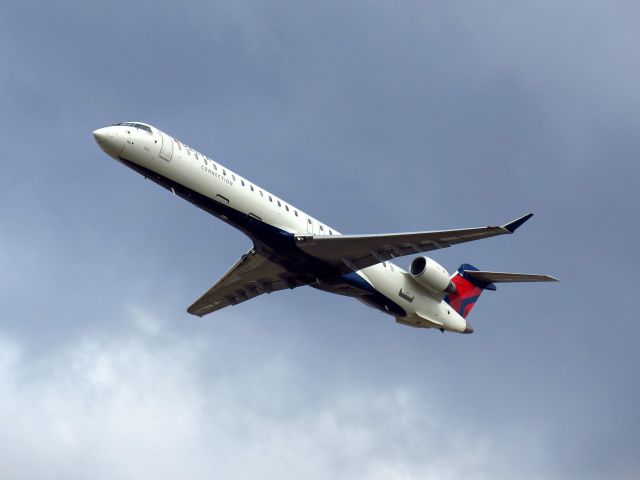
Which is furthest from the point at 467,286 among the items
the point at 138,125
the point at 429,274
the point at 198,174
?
the point at 138,125

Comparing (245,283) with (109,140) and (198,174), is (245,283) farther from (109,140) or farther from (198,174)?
(109,140)

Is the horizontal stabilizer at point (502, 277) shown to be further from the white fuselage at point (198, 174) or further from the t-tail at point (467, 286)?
the white fuselage at point (198, 174)

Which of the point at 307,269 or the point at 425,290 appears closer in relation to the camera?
the point at 307,269

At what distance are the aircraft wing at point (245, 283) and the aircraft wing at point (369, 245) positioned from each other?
A: 2.25 metres

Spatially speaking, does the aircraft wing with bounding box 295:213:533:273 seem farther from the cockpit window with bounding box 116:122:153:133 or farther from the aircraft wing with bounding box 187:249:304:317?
the cockpit window with bounding box 116:122:153:133

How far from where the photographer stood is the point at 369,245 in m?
30.9

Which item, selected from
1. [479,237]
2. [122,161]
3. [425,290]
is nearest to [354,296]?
[425,290]

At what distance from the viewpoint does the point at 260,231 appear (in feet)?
101

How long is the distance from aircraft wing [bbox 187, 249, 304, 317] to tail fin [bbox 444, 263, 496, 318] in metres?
6.99

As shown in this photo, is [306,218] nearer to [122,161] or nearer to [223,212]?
[223,212]

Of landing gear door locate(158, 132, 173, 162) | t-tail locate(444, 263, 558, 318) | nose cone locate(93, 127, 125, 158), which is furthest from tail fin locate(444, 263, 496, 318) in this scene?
nose cone locate(93, 127, 125, 158)

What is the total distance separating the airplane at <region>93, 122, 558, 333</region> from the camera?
29141 millimetres

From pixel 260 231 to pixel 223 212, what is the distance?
140 cm

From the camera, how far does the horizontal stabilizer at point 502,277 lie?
32.8 metres
